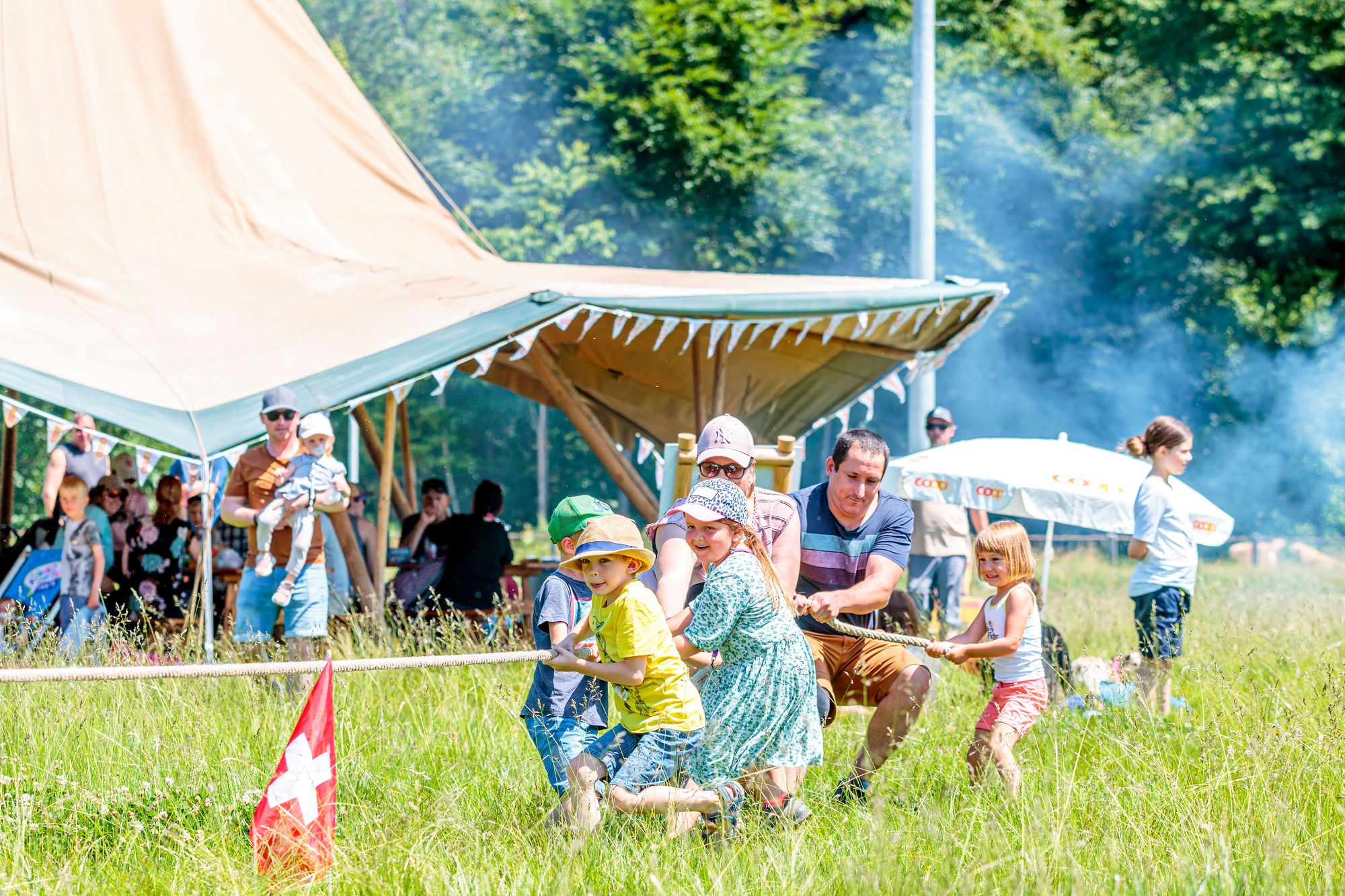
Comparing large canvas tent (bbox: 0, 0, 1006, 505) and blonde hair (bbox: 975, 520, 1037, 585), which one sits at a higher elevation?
large canvas tent (bbox: 0, 0, 1006, 505)

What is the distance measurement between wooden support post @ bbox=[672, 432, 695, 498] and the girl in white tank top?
1.59 meters

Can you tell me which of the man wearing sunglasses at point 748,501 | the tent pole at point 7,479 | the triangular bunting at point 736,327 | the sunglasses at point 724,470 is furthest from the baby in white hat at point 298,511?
the tent pole at point 7,479

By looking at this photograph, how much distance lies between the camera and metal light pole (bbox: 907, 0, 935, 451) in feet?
37.3

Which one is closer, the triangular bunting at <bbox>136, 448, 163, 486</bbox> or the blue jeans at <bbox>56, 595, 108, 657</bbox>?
the blue jeans at <bbox>56, 595, 108, 657</bbox>

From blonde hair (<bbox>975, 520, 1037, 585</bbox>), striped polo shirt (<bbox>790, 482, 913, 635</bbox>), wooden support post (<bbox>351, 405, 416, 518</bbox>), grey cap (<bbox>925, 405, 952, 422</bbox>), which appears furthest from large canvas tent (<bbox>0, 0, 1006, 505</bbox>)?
blonde hair (<bbox>975, 520, 1037, 585</bbox>)

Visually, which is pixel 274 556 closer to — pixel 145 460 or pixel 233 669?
pixel 145 460

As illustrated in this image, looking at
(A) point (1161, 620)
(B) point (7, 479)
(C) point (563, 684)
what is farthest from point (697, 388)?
(B) point (7, 479)

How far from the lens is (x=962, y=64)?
24.5m

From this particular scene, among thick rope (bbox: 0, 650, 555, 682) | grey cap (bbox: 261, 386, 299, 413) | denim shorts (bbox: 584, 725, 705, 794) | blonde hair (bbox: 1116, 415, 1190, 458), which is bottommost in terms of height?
denim shorts (bbox: 584, 725, 705, 794)

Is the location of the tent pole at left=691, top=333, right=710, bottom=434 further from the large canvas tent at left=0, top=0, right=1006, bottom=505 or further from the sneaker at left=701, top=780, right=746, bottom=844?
the sneaker at left=701, top=780, right=746, bottom=844

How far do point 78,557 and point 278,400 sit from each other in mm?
1876

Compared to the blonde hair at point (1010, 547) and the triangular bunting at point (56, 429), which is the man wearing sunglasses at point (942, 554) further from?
the triangular bunting at point (56, 429)

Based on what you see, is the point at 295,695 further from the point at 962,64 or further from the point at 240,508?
the point at 962,64

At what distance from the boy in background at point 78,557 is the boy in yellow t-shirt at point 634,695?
449cm
